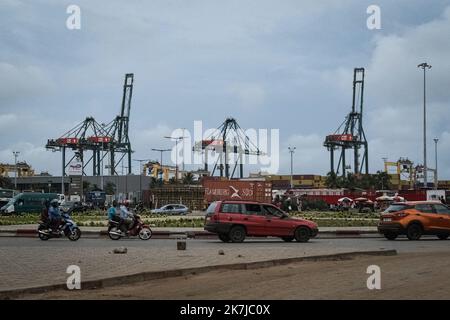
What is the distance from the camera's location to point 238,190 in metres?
58.8

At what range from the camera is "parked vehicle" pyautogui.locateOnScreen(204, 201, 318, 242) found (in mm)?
23719

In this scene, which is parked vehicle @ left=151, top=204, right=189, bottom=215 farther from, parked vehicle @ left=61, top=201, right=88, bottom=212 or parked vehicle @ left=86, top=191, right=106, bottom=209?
parked vehicle @ left=86, top=191, right=106, bottom=209

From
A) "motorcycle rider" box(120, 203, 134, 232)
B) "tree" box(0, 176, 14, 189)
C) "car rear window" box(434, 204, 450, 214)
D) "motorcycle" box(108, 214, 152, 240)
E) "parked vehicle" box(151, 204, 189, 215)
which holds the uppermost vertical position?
"tree" box(0, 176, 14, 189)

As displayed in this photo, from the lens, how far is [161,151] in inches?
3829

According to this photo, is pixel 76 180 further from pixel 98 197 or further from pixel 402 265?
pixel 402 265

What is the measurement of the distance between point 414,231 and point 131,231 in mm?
11407

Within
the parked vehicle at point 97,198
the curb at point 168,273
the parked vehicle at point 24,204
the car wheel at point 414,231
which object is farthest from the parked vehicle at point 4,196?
the curb at point 168,273

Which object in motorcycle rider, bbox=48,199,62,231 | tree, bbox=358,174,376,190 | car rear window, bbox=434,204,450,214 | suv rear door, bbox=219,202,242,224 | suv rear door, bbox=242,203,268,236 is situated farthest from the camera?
tree, bbox=358,174,376,190

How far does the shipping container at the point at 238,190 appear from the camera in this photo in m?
58.1

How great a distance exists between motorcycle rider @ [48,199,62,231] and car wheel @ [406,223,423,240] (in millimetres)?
13891

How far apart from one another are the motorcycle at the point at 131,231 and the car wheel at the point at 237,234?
12.6ft

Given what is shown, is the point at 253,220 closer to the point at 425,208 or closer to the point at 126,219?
the point at 126,219

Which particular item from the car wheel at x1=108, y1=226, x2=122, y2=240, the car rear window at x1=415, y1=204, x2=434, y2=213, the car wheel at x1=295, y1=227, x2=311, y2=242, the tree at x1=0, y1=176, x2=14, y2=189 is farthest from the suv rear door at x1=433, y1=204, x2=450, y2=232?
the tree at x1=0, y1=176, x2=14, y2=189
